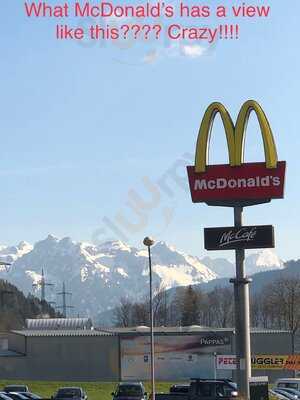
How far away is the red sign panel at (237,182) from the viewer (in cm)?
4453

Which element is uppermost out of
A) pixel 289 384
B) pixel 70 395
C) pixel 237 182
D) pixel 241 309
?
pixel 237 182

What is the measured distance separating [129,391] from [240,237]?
41.1 feet

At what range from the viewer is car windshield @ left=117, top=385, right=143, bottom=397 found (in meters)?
50.7

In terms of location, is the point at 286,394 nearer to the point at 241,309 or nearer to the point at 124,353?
the point at 241,309

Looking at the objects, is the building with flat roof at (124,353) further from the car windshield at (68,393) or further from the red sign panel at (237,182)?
the red sign panel at (237,182)

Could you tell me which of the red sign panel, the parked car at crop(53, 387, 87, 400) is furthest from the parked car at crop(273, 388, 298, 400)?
the red sign panel

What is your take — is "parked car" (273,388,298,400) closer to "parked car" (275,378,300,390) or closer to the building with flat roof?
"parked car" (275,378,300,390)

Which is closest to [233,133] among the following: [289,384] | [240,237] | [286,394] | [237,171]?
[237,171]

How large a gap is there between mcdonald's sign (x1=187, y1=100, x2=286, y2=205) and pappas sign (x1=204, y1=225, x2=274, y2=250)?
1515mm

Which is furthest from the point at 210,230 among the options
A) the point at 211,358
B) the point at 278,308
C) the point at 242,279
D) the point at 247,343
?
the point at 278,308

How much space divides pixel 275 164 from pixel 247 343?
377 inches

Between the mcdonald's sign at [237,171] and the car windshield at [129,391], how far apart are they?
13156 mm

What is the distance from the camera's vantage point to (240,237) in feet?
149

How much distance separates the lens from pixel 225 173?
45000 mm
